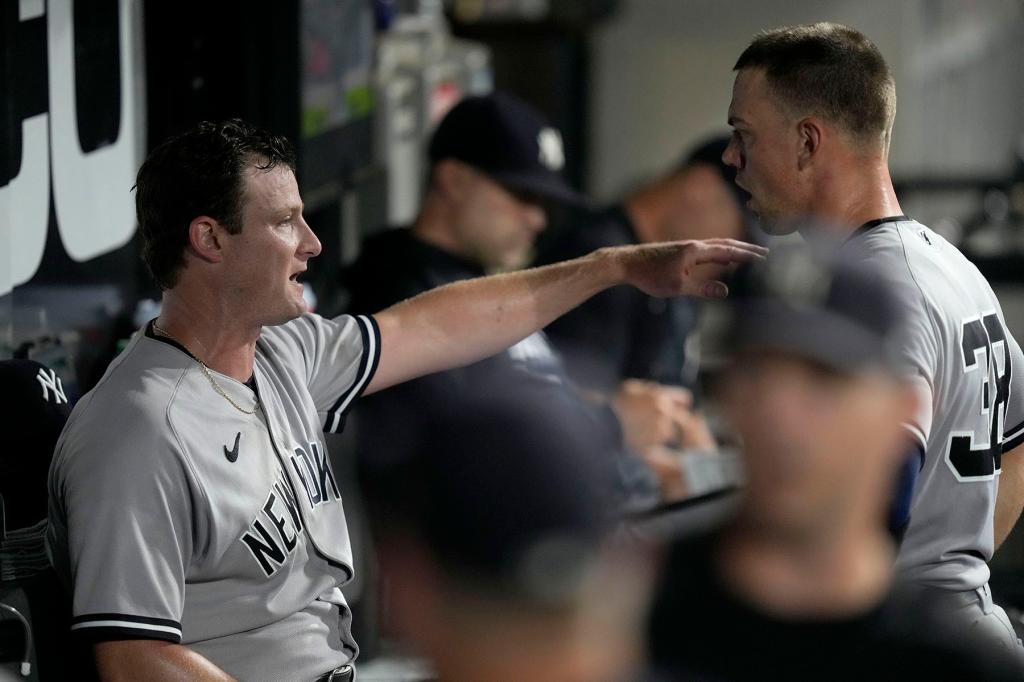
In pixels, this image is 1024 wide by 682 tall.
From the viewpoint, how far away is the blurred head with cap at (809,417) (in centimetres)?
140

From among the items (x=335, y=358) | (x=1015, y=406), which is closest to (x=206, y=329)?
(x=335, y=358)

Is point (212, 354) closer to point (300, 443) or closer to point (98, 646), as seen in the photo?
point (300, 443)

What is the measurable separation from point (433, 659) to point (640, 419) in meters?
1.57

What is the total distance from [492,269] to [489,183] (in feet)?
0.81

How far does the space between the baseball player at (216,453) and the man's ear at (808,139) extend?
18 centimetres

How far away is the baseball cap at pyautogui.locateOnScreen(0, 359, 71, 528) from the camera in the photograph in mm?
2057

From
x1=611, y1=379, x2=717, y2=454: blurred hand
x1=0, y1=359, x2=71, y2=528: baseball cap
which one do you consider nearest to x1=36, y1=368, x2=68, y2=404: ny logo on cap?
x1=0, y1=359, x2=71, y2=528: baseball cap

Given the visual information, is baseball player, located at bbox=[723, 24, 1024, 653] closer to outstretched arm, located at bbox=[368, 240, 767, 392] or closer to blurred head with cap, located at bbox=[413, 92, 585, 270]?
outstretched arm, located at bbox=[368, 240, 767, 392]

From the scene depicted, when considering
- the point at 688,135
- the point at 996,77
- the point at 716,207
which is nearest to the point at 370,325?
the point at 716,207

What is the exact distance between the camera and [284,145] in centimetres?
203

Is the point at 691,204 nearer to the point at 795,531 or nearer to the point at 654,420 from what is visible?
the point at 654,420

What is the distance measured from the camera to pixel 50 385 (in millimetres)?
2160

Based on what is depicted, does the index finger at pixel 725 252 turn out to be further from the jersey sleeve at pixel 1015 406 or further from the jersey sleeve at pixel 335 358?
the jersey sleeve at pixel 335 358

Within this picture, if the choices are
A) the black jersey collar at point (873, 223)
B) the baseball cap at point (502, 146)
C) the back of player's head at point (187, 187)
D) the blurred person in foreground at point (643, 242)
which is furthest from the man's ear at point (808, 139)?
the blurred person in foreground at point (643, 242)
